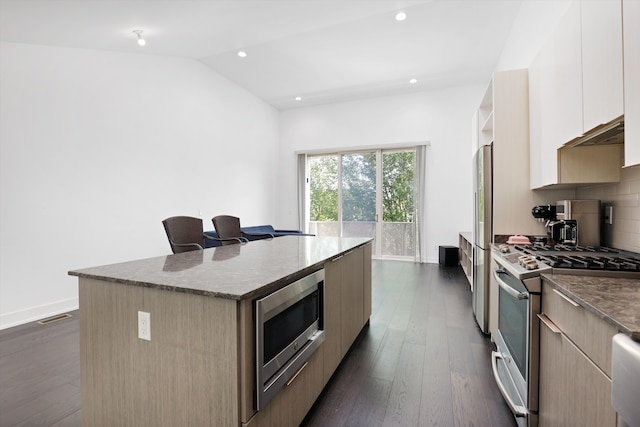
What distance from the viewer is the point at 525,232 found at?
2285 mm

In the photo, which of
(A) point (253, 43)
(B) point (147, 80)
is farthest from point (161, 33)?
(A) point (253, 43)

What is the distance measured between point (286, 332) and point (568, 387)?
42.1 inches

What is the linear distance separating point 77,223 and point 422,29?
4862 mm

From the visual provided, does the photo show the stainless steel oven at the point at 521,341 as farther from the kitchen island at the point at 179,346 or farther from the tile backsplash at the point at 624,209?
the kitchen island at the point at 179,346

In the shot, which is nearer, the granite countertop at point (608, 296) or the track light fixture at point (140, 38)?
the granite countertop at point (608, 296)

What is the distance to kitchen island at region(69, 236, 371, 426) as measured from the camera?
0.99 metres

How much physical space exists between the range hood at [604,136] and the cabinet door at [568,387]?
34.6 inches

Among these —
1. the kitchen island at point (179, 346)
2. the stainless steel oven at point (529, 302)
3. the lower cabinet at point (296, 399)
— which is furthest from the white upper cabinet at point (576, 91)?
the lower cabinet at point (296, 399)

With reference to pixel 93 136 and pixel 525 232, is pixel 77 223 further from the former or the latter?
pixel 525 232

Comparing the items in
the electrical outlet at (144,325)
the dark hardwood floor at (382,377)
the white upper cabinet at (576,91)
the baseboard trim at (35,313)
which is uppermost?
the white upper cabinet at (576,91)

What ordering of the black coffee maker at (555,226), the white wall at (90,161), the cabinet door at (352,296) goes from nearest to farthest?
the black coffee maker at (555,226) < the cabinet door at (352,296) < the white wall at (90,161)

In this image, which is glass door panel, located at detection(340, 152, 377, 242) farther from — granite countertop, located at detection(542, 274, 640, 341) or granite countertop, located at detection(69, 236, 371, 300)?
granite countertop, located at detection(542, 274, 640, 341)

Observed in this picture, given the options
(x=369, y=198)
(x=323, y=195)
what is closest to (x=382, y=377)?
(x=369, y=198)

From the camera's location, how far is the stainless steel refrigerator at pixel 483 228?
2.41m
